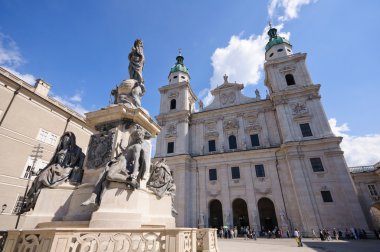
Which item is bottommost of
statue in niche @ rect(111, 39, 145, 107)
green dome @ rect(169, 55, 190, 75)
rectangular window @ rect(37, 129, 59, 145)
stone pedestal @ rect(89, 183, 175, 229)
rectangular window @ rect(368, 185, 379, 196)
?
stone pedestal @ rect(89, 183, 175, 229)

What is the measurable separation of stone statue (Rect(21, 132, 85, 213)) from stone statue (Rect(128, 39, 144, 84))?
3.65 m

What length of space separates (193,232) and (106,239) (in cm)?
200

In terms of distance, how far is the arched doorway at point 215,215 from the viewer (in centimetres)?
2795

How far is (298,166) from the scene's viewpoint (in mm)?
23734

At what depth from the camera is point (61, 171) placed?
20.0 ft

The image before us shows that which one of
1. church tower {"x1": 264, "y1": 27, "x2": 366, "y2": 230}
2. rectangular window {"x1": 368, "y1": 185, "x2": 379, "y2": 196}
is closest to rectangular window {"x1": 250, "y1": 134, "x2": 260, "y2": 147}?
church tower {"x1": 264, "y1": 27, "x2": 366, "y2": 230}

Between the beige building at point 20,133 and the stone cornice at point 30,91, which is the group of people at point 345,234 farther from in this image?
the beige building at point 20,133

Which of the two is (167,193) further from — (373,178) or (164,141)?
(373,178)

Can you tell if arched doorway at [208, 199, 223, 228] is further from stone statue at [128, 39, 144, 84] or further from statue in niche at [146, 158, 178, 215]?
stone statue at [128, 39, 144, 84]

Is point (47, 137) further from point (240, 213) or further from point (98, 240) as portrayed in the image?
point (240, 213)

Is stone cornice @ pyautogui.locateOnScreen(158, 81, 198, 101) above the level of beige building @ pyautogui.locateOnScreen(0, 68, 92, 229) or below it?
above

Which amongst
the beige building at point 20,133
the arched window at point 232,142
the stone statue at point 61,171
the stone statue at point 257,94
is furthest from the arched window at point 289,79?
the stone statue at point 61,171

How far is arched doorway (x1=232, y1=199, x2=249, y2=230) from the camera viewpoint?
92.8 feet

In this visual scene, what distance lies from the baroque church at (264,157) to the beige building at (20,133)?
1515cm
